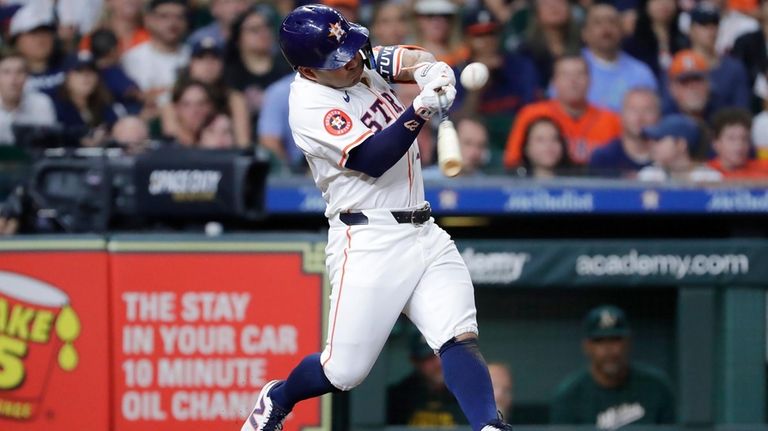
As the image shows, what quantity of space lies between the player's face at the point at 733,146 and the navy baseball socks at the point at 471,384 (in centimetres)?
360

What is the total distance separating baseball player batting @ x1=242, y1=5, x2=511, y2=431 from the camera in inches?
150

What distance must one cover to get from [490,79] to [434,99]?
147 inches

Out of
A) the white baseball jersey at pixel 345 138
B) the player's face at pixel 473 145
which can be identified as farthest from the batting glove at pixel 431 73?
the player's face at pixel 473 145

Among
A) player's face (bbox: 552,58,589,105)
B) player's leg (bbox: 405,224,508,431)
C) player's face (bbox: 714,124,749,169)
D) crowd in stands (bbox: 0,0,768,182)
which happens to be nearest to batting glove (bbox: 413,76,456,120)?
player's leg (bbox: 405,224,508,431)

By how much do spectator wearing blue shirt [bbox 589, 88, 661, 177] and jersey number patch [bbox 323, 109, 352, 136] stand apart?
3.13 meters

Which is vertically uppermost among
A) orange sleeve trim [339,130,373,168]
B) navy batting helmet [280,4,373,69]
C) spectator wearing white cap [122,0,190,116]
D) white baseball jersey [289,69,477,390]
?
spectator wearing white cap [122,0,190,116]

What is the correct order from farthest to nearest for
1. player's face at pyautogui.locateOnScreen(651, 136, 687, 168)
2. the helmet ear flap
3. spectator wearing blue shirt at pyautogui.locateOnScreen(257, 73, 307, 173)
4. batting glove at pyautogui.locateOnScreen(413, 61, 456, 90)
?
Answer: spectator wearing blue shirt at pyautogui.locateOnScreen(257, 73, 307, 173), player's face at pyautogui.locateOnScreen(651, 136, 687, 168), the helmet ear flap, batting glove at pyautogui.locateOnScreen(413, 61, 456, 90)

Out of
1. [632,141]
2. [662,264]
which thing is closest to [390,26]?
[632,141]

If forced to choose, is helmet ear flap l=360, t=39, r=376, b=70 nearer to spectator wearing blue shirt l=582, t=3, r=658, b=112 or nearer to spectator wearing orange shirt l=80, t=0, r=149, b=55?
spectator wearing blue shirt l=582, t=3, r=658, b=112

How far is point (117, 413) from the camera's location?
212 inches

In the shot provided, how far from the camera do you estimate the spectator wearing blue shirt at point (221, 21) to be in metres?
7.55

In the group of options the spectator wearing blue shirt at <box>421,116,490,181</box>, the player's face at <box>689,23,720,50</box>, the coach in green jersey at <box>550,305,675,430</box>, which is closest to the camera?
the coach in green jersey at <box>550,305,675,430</box>

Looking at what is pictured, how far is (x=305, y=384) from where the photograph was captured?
13.6 ft

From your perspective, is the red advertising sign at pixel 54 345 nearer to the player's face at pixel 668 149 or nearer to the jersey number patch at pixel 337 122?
the jersey number patch at pixel 337 122
